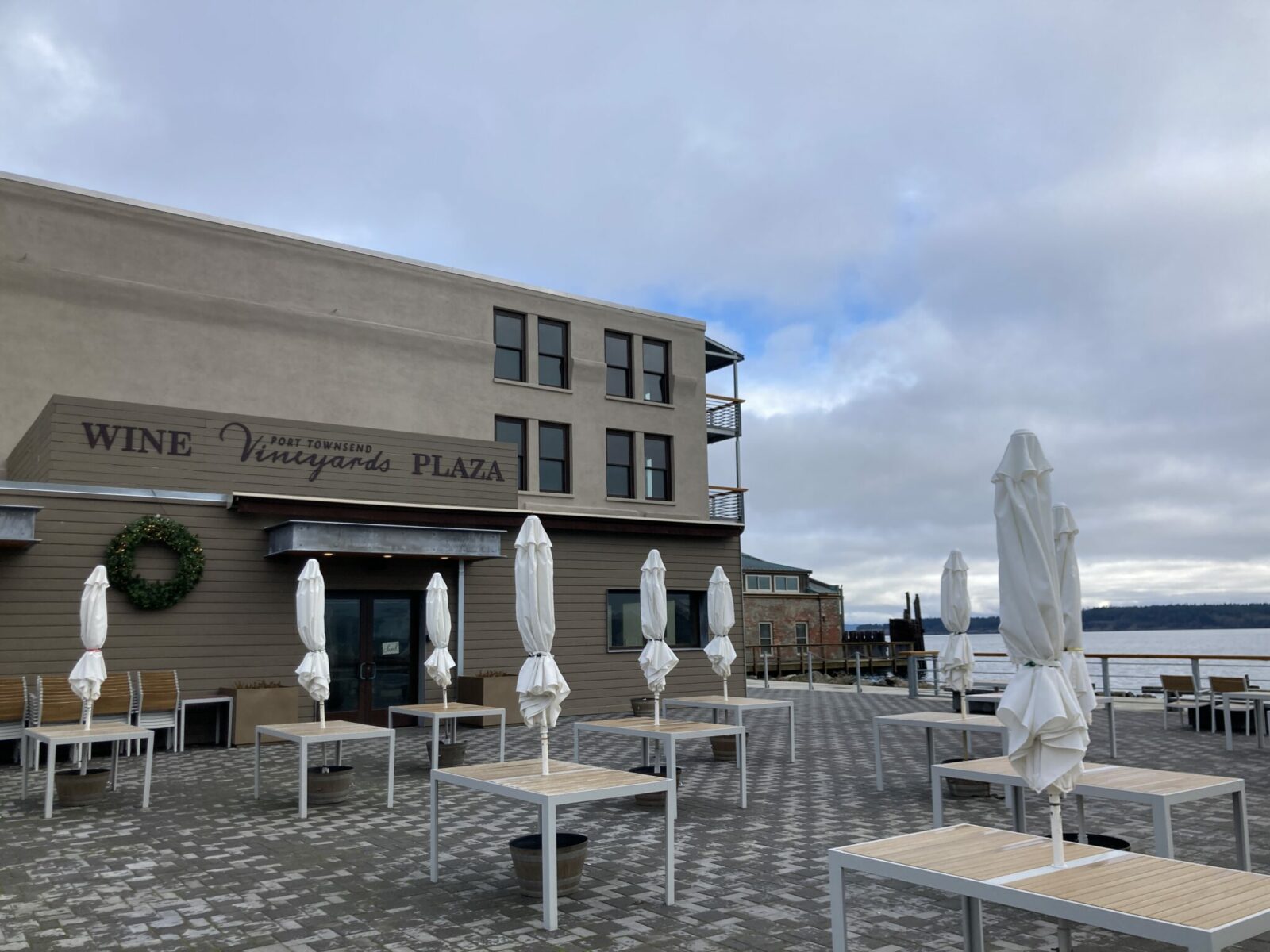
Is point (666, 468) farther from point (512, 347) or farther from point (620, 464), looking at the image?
point (512, 347)

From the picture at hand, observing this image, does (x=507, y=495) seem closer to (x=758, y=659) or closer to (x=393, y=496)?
(x=393, y=496)

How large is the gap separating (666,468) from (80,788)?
631 inches

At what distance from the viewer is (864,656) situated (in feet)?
158

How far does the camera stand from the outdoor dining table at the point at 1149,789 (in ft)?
17.6

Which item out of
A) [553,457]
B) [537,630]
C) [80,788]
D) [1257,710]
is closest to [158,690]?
[80,788]

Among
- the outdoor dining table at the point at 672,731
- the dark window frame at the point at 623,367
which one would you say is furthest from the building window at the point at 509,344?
the outdoor dining table at the point at 672,731

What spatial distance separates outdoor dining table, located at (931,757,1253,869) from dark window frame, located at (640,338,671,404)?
57.2 ft

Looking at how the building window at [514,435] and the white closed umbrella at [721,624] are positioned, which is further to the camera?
the building window at [514,435]

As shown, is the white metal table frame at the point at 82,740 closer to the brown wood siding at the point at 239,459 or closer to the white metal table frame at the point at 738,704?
the brown wood siding at the point at 239,459

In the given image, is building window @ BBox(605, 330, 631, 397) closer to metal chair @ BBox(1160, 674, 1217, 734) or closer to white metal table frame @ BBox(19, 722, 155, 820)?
metal chair @ BBox(1160, 674, 1217, 734)

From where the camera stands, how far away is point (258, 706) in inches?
548

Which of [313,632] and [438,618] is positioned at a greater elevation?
[438,618]

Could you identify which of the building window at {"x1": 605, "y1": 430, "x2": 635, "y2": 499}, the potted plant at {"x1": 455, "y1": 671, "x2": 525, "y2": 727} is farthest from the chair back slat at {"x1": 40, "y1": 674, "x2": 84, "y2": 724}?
the building window at {"x1": 605, "y1": 430, "x2": 635, "y2": 499}

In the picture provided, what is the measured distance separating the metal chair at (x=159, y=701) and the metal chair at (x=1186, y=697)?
15.5 meters
